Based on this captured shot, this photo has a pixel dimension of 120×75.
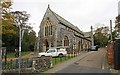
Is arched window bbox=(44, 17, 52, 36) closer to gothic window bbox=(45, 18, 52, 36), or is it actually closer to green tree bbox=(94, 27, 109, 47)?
gothic window bbox=(45, 18, 52, 36)

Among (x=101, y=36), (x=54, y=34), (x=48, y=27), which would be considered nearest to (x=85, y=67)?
(x=54, y=34)

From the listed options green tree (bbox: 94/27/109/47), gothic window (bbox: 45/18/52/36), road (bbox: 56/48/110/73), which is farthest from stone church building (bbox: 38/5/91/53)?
green tree (bbox: 94/27/109/47)

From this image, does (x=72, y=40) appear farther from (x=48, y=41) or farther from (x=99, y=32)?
(x=99, y=32)

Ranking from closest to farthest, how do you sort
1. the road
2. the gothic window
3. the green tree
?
the road
the gothic window
the green tree

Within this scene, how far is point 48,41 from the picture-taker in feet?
176

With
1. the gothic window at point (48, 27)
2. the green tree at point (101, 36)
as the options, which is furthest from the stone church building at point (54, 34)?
the green tree at point (101, 36)

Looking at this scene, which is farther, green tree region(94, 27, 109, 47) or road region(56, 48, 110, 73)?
green tree region(94, 27, 109, 47)

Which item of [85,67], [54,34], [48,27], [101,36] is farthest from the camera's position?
[101,36]

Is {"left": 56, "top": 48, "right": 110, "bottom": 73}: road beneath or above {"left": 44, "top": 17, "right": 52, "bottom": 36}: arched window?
beneath

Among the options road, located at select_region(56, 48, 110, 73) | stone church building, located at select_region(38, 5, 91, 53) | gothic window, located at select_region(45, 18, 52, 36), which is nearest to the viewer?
road, located at select_region(56, 48, 110, 73)

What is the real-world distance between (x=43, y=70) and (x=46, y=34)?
111 ft

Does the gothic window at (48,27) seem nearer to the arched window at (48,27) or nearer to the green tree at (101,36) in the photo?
the arched window at (48,27)

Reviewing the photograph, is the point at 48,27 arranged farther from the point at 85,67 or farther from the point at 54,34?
the point at 85,67

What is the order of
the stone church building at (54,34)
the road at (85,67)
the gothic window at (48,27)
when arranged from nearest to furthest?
the road at (85,67) < the stone church building at (54,34) < the gothic window at (48,27)
